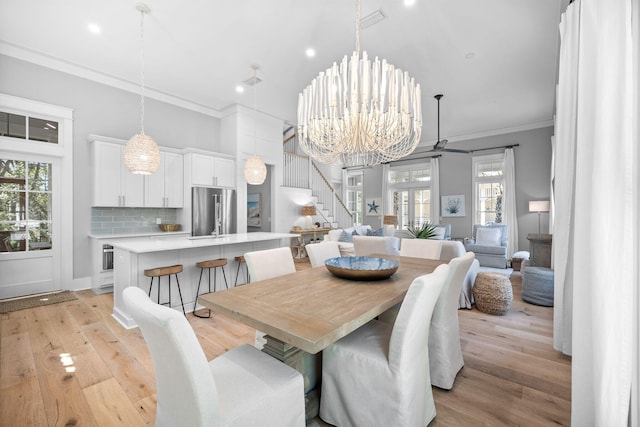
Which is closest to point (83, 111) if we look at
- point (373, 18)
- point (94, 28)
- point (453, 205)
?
point (94, 28)

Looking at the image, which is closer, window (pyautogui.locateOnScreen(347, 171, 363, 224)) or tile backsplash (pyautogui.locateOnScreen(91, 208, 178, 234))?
tile backsplash (pyautogui.locateOnScreen(91, 208, 178, 234))

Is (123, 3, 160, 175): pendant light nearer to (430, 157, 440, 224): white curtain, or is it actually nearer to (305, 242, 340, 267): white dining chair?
(305, 242, 340, 267): white dining chair

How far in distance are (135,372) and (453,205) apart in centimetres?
781

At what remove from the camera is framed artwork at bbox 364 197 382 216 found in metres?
9.27

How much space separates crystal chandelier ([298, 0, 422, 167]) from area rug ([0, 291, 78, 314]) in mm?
4043

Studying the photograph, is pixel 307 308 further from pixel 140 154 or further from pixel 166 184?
pixel 166 184

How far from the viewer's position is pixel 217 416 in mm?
1032

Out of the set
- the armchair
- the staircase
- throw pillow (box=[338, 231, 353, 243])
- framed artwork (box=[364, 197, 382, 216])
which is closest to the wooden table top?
throw pillow (box=[338, 231, 353, 243])

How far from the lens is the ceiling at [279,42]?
3.06 m

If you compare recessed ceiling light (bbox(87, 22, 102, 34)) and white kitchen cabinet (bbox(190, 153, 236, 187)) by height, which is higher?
recessed ceiling light (bbox(87, 22, 102, 34))

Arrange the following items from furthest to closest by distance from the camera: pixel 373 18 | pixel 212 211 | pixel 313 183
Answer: pixel 313 183, pixel 212 211, pixel 373 18

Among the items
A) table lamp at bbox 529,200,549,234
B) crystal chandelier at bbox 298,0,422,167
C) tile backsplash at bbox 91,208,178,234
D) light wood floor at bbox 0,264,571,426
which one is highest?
crystal chandelier at bbox 298,0,422,167

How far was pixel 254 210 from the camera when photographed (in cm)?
754

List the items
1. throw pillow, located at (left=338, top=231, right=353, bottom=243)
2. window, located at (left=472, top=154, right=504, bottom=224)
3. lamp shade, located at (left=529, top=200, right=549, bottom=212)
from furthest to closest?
window, located at (left=472, top=154, right=504, bottom=224), lamp shade, located at (left=529, top=200, right=549, bottom=212), throw pillow, located at (left=338, top=231, right=353, bottom=243)
